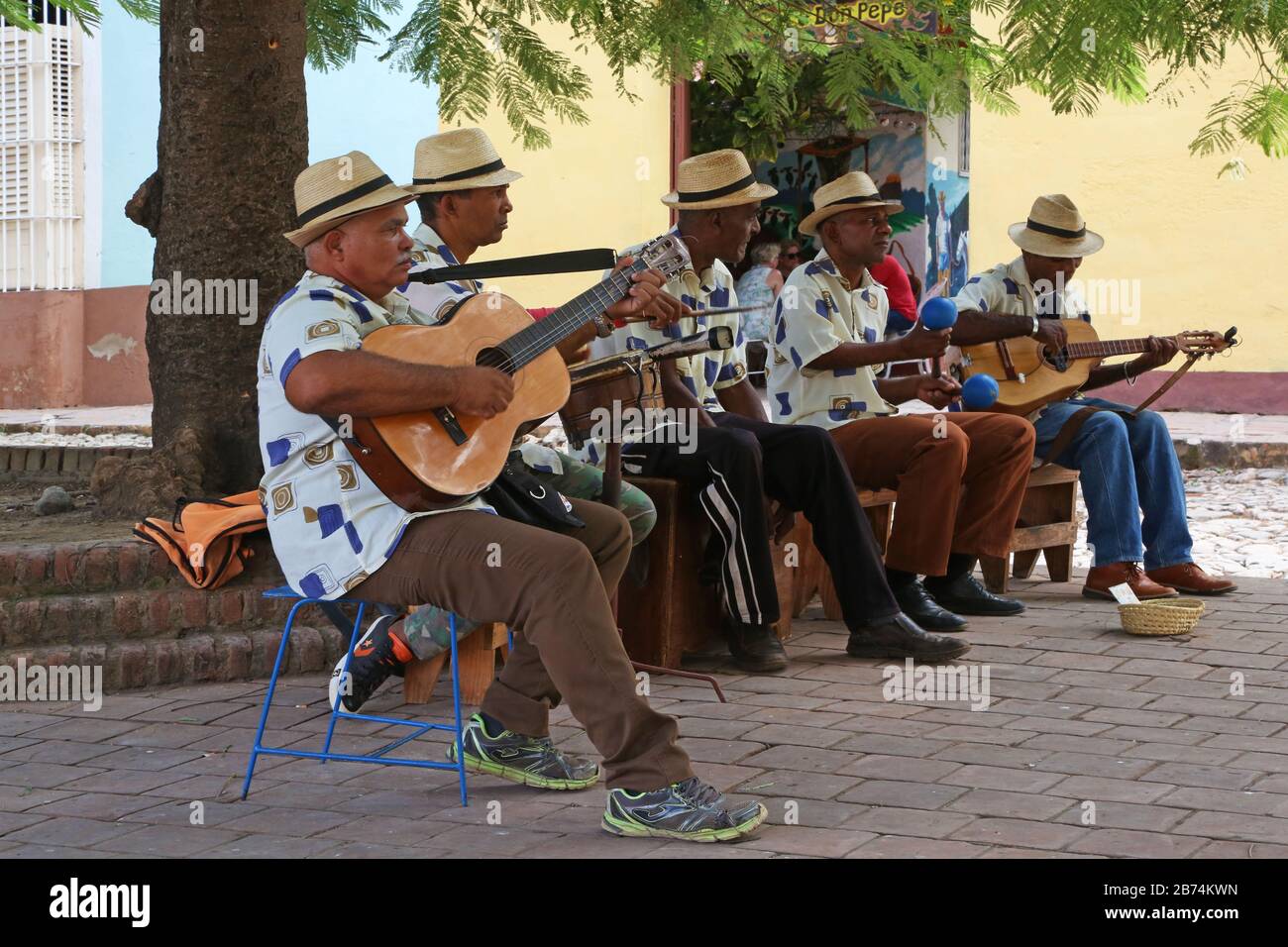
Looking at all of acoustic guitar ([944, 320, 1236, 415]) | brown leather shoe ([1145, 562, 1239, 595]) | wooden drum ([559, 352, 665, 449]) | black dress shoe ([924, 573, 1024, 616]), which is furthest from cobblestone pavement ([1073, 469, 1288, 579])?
wooden drum ([559, 352, 665, 449])

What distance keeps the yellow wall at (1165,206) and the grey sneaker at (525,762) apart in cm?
1102

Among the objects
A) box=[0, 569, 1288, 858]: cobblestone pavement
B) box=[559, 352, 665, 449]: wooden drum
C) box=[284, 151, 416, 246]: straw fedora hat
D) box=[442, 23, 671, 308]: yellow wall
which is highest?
box=[442, 23, 671, 308]: yellow wall

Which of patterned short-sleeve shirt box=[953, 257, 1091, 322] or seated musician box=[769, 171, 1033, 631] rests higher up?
patterned short-sleeve shirt box=[953, 257, 1091, 322]

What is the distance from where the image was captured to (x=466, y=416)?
4074 millimetres

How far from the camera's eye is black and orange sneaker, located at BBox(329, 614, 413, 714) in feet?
15.5

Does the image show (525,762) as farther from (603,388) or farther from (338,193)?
(338,193)

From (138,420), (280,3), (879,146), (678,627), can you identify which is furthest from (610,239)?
(678,627)

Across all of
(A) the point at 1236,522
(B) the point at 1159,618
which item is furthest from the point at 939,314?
(A) the point at 1236,522

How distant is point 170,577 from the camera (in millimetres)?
5777

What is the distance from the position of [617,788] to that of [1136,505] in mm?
3648

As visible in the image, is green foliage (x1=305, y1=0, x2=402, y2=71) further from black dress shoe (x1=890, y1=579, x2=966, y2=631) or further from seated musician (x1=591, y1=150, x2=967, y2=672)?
black dress shoe (x1=890, y1=579, x2=966, y2=631)

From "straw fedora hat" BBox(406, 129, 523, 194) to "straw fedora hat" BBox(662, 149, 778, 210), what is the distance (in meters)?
0.97

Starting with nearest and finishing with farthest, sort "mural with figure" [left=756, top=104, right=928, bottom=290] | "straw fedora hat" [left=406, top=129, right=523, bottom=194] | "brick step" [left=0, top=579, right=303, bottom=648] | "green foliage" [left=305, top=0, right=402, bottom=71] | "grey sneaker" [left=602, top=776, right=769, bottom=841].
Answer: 1. "grey sneaker" [left=602, top=776, right=769, bottom=841]
2. "straw fedora hat" [left=406, top=129, right=523, bottom=194]
3. "brick step" [left=0, top=579, right=303, bottom=648]
4. "green foliage" [left=305, top=0, right=402, bottom=71]
5. "mural with figure" [left=756, top=104, right=928, bottom=290]

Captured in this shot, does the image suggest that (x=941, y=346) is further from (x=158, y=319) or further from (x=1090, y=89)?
(x=158, y=319)
